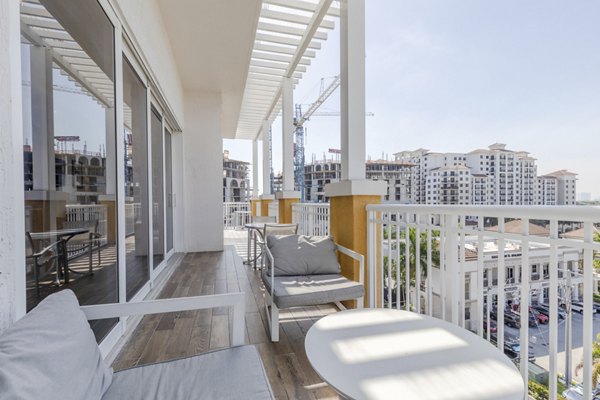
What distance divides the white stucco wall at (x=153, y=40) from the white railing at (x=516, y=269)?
245cm

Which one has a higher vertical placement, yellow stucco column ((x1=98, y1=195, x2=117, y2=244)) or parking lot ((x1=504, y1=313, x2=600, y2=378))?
yellow stucco column ((x1=98, y1=195, x2=117, y2=244))

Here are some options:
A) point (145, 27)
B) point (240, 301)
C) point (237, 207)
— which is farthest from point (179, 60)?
point (237, 207)

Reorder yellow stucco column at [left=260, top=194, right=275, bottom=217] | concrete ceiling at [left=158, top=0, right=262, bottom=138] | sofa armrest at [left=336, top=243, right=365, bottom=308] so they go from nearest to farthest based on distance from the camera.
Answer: sofa armrest at [left=336, top=243, right=365, bottom=308], concrete ceiling at [left=158, top=0, right=262, bottom=138], yellow stucco column at [left=260, top=194, right=275, bottom=217]

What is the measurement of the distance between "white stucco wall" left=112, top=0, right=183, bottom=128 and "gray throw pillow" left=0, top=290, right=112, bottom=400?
1979mm

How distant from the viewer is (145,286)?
303cm

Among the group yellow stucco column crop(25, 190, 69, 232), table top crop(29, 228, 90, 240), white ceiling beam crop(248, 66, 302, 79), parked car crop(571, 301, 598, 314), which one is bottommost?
parked car crop(571, 301, 598, 314)

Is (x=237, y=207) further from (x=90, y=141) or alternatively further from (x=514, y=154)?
(x=90, y=141)

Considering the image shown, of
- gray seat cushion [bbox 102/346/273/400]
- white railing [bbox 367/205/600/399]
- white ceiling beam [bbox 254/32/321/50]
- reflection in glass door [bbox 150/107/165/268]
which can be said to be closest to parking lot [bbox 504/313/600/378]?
white railing [bbox 367/205/600/399]

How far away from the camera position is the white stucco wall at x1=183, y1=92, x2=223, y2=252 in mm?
5598

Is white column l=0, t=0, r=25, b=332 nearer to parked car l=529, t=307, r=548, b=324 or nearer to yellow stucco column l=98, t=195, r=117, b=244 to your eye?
yellow stucco column l=98, t=195, r=117, b=244

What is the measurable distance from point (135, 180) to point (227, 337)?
1628 mm

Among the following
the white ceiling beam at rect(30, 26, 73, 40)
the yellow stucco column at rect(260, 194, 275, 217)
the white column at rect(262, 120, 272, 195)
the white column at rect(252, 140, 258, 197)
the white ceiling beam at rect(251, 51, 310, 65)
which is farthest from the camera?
the white column at rect(252, 140, 258, 197)

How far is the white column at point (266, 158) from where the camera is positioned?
313 inches

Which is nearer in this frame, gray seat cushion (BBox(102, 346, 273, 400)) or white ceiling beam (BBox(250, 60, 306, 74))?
gray seat cushion (BBox(102, 346, 273, 400))
